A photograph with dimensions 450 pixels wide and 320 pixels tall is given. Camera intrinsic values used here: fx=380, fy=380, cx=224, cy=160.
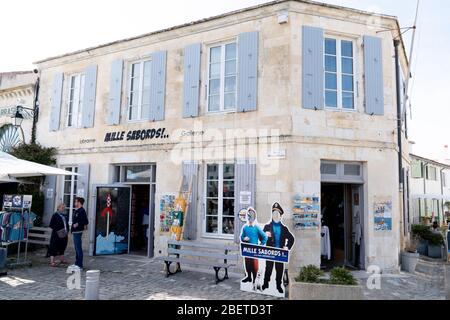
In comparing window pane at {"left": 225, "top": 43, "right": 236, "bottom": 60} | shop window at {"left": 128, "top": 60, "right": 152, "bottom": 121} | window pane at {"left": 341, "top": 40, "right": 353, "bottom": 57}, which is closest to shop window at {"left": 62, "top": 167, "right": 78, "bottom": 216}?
shop window at {"left": 128, "top": 60, "right": 152, "bottom": 121}

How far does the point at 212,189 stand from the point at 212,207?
44 centimetres

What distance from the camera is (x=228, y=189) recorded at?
9.17 meters

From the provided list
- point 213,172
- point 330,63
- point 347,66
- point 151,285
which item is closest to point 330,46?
point 330,63

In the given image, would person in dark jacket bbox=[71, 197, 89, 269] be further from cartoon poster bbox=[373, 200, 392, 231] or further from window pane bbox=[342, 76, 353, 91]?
window pane bbox=[342, 76, 353, 91]

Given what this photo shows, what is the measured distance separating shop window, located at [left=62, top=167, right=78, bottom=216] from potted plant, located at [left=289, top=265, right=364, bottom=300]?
26.4 ft

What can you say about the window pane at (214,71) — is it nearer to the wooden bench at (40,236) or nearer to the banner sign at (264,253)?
the banner sign at (264,253)

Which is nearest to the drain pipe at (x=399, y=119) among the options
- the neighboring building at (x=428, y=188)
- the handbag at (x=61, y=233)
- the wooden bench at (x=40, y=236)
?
the neighboring building at (x=428, y=188)

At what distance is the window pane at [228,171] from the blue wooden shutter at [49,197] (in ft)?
19.5

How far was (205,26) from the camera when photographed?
9.81 m

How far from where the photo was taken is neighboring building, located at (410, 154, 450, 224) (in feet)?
62.3

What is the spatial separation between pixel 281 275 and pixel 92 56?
29.3ft
